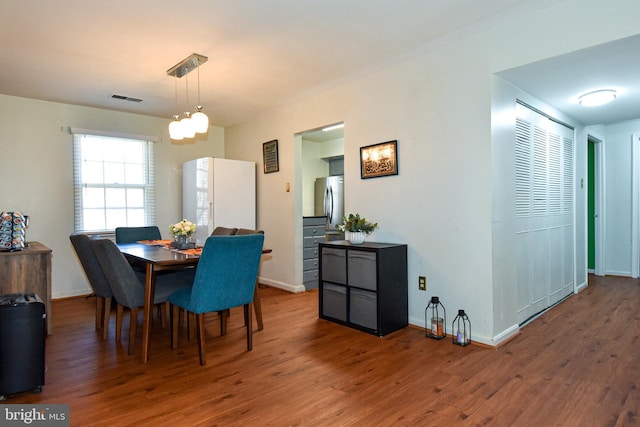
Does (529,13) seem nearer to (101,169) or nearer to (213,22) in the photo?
(213,22)

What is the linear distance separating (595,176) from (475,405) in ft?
16.3

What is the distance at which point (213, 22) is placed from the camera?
8.59ft

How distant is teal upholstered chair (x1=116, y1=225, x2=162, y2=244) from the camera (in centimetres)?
398

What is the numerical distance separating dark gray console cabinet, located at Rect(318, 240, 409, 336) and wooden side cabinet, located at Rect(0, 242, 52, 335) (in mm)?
2376

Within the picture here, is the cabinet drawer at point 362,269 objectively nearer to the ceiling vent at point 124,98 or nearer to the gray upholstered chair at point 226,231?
the gray upholstered chair at point 226,231

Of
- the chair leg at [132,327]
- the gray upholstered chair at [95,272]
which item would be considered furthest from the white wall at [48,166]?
the chair leg at [132,327]

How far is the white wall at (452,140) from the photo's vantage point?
8.07ft

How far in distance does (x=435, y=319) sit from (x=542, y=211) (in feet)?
5.19

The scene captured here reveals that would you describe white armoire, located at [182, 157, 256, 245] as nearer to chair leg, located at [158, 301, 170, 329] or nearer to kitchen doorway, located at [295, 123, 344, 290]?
kitchen doorway, located at [295, 123, 344, 290]

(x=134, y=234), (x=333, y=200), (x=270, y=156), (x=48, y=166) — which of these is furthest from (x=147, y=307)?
(x=333, y=200)

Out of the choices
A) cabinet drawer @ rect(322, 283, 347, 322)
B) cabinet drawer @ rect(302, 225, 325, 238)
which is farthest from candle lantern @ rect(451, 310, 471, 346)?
cabinet drawer @ rect(302, 225, 325, 238)

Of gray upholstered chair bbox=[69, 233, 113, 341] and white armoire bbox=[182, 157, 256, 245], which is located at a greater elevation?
white armoire bbox=[182, 157, 256, 245]

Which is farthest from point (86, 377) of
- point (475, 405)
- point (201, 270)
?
point (475, 405)

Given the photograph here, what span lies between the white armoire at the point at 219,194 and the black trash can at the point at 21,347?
260 cm
